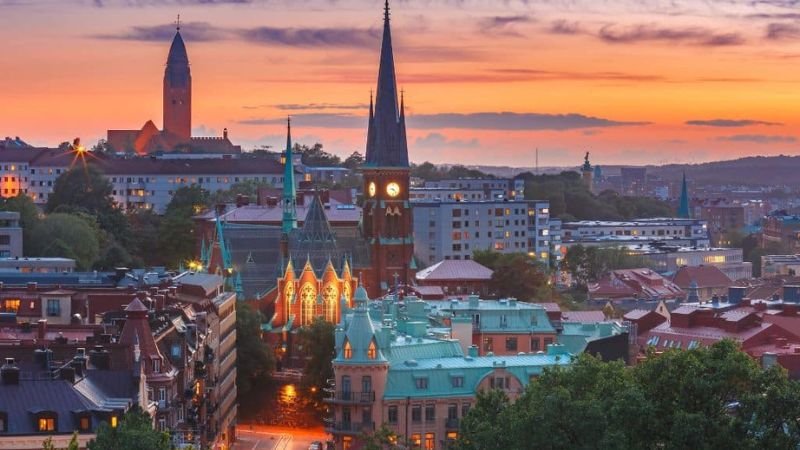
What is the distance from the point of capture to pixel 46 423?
304 feet

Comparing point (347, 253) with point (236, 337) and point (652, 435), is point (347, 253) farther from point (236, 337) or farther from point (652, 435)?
point (652, 435)

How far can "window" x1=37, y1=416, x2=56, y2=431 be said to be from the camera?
9250 cm

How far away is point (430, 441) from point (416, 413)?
1.77 meters

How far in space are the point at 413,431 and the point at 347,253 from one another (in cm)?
7489

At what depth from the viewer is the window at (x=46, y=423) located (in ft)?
303

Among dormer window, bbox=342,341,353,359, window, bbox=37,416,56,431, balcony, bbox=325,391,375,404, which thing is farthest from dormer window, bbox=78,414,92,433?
dormer window, bbox=342,341,353,359

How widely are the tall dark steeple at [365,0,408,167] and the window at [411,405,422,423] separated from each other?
79.4m

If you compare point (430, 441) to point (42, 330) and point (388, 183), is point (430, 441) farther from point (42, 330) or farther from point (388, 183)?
point (388, 183)

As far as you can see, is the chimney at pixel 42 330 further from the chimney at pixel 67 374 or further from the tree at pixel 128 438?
the tree at pixel 128 438

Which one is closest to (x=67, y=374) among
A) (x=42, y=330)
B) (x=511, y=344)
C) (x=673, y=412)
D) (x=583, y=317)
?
(x=42, y=330)

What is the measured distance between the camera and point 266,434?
14700 cm

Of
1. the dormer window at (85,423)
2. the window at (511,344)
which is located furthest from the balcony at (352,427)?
the window at (511,344)

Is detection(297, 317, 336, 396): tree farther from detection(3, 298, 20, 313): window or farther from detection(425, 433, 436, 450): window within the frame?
detection(425, 433, 436, 450): window

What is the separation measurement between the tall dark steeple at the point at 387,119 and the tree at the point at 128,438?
372ft
